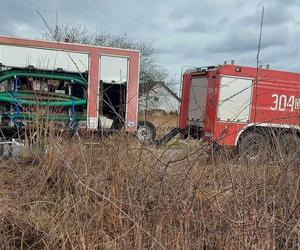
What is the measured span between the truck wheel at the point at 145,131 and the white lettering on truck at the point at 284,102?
6.71 meters

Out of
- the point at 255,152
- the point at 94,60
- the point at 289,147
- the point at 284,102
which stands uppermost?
the point at 94,60

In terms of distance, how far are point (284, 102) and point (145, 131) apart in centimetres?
764

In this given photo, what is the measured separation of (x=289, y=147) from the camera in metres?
4.23

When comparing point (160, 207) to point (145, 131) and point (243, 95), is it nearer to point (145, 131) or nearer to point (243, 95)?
point (145, 131)

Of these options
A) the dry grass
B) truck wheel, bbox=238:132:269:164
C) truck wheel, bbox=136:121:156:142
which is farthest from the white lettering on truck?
the dry grass

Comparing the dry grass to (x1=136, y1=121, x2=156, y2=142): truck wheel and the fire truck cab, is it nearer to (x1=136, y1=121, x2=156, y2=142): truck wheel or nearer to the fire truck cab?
(x1=136, y1=121, x2=156, y2=142): truck wheel

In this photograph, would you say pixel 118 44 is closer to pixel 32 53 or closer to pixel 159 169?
pixel 32 53

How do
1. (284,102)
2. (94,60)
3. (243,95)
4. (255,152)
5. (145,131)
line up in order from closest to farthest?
1. (145,131)
2. (255,152)
3. (243,95)
4. (284,102)
5. (94,60)

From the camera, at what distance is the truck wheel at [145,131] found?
3.95 metres

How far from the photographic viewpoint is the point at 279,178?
12.0ft

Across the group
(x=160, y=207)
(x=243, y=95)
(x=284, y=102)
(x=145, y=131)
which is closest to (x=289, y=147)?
(x=145, y=131)

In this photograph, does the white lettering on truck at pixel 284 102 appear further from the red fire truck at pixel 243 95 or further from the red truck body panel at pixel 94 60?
the red truck body panel at pixel 94 60

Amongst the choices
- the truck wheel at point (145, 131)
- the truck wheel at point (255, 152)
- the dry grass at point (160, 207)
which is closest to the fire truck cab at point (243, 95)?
the truck wheel at point (255, 152)

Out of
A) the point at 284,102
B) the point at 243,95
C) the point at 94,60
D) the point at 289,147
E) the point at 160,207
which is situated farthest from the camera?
the point at 94,60
